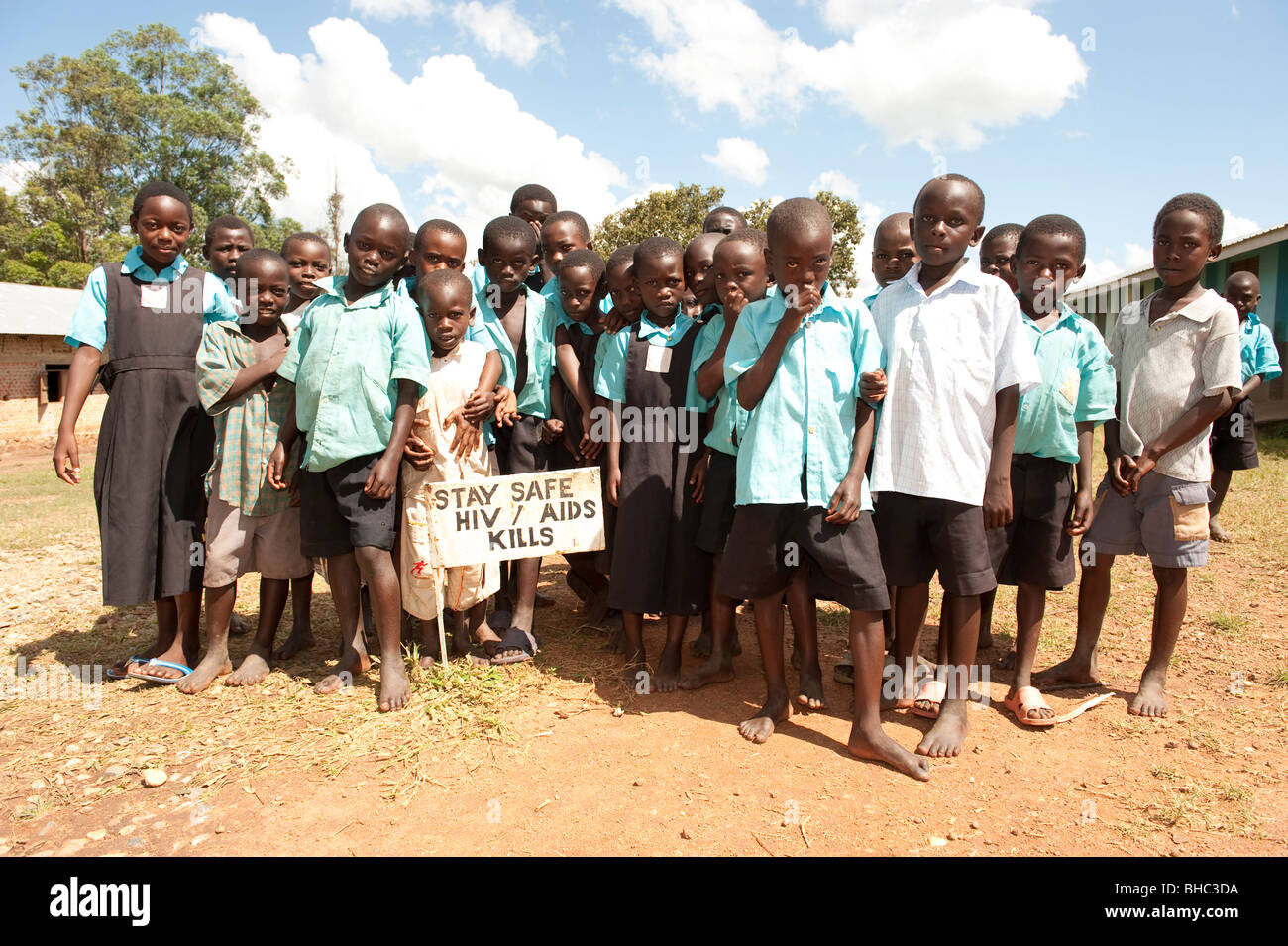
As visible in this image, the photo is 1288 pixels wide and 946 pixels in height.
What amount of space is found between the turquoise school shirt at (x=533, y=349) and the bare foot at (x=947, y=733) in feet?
7.95

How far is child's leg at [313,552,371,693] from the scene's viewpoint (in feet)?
12.0

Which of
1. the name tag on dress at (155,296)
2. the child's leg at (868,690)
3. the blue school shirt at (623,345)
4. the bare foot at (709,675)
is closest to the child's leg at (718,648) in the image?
the bare foot at (709,675)

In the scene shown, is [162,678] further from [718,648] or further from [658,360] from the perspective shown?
[658,360]

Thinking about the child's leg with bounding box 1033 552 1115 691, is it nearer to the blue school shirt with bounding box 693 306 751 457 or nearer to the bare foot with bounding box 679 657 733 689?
the bare foot with bounding box 679 657 733 689

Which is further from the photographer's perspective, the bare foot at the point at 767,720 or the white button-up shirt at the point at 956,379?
the bare foot at the point at 767,720

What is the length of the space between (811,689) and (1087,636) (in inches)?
54.8

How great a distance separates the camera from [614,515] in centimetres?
402

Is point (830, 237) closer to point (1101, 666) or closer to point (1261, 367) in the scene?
point (1101, 666)

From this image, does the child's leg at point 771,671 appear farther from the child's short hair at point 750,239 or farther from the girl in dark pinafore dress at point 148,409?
the girl in dark pinafore dress at point 148,409

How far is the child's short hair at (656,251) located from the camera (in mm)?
3635

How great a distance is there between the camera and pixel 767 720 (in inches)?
125

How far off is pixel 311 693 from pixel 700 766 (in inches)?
75.4
